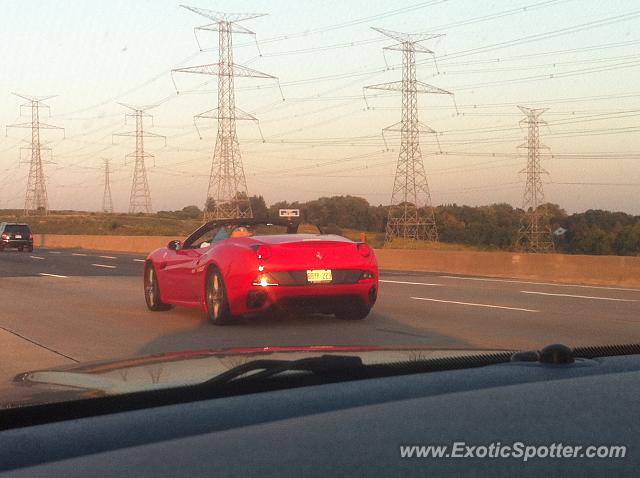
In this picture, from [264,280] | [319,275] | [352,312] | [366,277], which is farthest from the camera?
[352,312]

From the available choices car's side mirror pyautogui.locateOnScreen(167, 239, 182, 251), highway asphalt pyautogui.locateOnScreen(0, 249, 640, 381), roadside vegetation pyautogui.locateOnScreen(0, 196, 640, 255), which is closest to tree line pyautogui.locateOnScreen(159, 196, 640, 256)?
roadside vegetation pyautogui.locateOnScreen(0, 196, 640, 255)

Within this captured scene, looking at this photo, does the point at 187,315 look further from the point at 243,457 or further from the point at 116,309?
the point at 243,457

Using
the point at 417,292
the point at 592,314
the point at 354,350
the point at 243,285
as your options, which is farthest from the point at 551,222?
the point at 354,350

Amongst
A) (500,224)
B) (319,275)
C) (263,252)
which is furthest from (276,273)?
(500,224)

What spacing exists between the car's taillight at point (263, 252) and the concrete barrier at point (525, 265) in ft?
44.0

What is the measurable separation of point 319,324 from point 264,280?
121 cm

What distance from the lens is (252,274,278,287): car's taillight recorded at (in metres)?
11.1

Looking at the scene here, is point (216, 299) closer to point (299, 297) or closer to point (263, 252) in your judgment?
point (263, 252)

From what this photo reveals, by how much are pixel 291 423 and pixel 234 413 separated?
0.54 feet

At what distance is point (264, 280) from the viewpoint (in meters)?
11.1

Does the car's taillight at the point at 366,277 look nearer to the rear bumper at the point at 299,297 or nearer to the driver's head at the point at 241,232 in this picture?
the rear bumper at the point at 299,297

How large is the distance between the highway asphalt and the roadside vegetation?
211 cm

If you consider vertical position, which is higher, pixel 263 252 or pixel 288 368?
pixel 263 252

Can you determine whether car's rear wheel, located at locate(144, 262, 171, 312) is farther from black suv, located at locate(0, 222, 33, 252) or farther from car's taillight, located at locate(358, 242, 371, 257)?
black suv, located at locate(0, 222, 33, 252)
